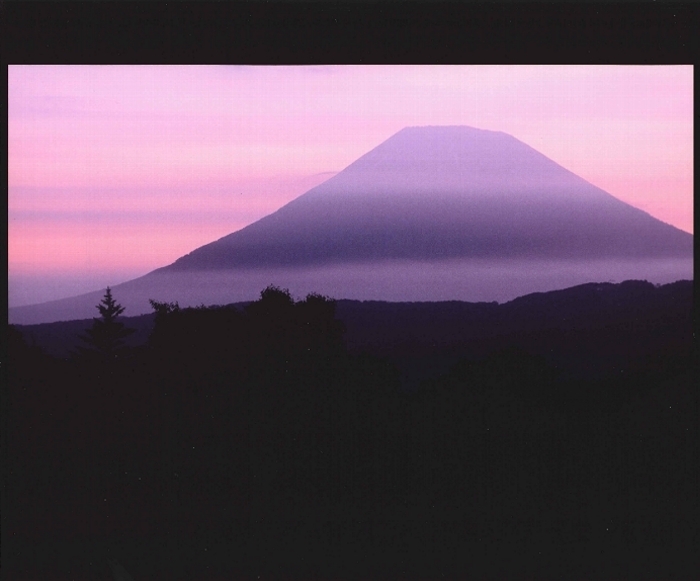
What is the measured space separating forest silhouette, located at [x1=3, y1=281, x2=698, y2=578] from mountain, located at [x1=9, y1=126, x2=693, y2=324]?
61cm

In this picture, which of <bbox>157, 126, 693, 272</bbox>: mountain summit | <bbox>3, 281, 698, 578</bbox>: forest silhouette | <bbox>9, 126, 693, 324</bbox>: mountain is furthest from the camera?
<bbox>157, 126, 693, 272</bbox>: mountain summit

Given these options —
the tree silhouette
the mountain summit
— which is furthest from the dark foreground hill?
the mountain summit

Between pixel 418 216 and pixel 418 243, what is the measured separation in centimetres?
44

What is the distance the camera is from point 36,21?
178 cm

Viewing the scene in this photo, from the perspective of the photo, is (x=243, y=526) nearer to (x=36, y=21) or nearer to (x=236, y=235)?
(x=36, y=21)

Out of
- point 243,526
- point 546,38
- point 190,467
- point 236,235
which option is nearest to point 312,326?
point 236,235

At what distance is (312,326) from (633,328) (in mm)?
2310

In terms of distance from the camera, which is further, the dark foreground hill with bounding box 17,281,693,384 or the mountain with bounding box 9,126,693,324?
the dark foreground hill with bounding box 17,281,693,384

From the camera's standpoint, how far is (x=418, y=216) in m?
4.66

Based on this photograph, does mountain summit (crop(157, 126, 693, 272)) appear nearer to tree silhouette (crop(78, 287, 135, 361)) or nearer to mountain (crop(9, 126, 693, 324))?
mountain (crop(9, 126, 693, 324))

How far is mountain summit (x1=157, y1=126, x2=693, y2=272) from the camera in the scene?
4.50 m

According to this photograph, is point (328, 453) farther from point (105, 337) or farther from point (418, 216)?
point (418, 216)

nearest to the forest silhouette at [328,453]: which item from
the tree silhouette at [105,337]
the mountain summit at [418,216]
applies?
the tree silhouette at [105,337]

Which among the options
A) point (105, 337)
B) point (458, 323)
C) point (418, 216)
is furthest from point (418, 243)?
point (105, 337)
